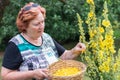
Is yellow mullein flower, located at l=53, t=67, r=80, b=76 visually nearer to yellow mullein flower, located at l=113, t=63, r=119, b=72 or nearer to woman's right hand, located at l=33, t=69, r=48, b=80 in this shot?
woman's right hand, located at l=33, t=69, r=48, b=80

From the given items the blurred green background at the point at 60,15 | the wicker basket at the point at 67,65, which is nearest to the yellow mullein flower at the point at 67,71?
the wicker basket at the point at 67,65

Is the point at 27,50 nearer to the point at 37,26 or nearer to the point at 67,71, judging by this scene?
the point at 37,26

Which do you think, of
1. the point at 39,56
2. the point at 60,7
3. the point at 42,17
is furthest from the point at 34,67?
the point at 60,7

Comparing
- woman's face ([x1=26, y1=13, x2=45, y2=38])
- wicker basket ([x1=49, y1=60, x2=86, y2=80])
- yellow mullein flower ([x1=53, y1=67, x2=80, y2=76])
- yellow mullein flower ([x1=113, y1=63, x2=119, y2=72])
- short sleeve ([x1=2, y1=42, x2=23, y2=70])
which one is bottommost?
yellow mullein flower ([x1=113, y1=63, x2=119, y2=72])

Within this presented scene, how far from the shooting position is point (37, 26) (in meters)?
3.36

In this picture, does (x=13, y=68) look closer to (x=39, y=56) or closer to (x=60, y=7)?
(x=39, y=56)

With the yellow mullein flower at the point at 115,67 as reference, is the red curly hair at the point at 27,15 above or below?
above

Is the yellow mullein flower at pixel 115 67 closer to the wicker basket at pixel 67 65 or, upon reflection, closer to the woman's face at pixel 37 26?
the wicker basket at pixel 67 65

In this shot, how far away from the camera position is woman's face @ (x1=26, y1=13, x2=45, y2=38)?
336 centimetres

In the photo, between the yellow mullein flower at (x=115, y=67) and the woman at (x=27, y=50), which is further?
the yellow mullein flower at (x=115, y=67)

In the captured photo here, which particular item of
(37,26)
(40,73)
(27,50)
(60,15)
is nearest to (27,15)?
(37,26)

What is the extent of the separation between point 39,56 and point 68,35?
4831 millimetres

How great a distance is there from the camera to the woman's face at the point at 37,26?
11.0 feet

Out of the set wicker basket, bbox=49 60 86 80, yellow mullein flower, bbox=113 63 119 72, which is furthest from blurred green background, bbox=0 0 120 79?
wicker basket, bbox=49 60 86 80
